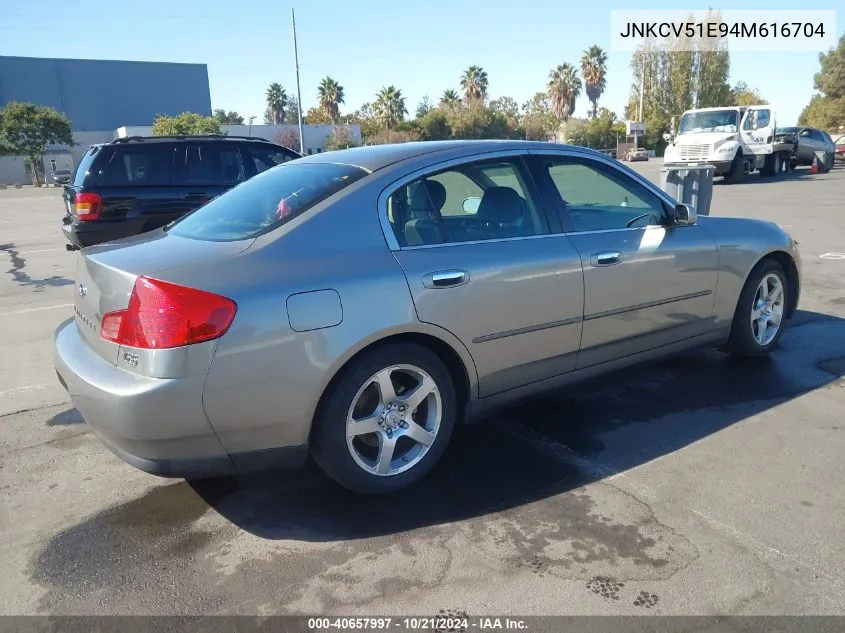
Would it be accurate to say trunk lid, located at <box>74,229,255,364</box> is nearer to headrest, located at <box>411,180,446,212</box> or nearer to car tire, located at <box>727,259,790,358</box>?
headrest, located at <box>411,180,446,212</box>

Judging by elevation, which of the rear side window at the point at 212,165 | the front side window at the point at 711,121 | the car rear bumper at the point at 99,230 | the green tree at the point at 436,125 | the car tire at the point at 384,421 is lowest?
the car tire at the point at 384,421

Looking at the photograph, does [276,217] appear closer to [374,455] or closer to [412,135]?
[374,455]

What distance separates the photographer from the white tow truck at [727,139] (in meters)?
22.4

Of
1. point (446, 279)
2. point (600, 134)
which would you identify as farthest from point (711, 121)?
point (600, 134)

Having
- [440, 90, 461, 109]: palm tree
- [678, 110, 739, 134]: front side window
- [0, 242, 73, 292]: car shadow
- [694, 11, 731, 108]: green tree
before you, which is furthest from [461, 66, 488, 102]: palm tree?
[0, 242, 73, 292]: car shadow

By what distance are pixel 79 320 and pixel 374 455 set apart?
1573mm

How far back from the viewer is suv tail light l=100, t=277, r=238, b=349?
8.41 ft

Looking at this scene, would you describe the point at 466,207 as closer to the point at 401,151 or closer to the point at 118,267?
the point at 401,151

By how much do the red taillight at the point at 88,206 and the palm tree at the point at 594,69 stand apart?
80.6m

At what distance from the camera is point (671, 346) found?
425 cm

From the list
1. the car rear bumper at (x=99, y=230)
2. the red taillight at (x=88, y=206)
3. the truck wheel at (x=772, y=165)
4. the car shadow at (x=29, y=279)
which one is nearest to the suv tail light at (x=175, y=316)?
the car rear bumper at (x=99, y=230)

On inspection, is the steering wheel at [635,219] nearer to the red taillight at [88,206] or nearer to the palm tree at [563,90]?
the red taillight at [88,206]

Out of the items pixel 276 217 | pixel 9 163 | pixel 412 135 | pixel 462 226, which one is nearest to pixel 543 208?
pixel 462 226

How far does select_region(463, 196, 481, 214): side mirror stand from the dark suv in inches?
205
